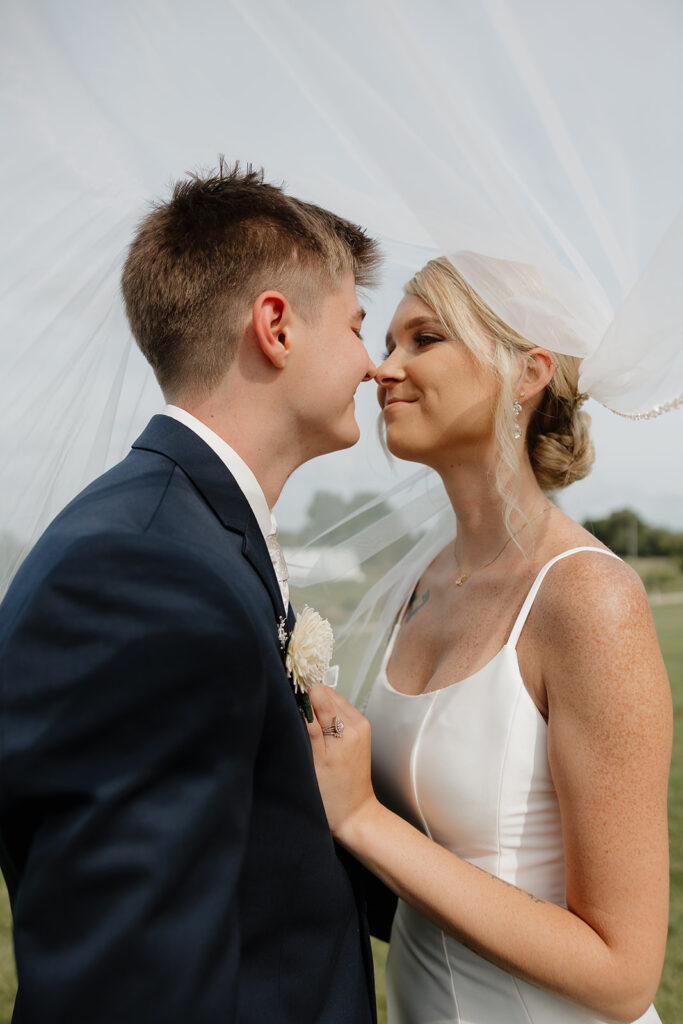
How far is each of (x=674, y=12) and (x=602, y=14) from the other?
149mm

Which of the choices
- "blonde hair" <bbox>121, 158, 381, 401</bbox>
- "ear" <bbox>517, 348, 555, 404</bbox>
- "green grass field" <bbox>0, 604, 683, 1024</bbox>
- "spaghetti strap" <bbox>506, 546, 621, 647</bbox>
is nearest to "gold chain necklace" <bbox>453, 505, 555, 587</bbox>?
"spaghetti strap" <bbox>506, 546, 621, 647</bbox>

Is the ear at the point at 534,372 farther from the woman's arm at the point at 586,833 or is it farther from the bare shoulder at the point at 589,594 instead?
the woman's arm at the point at 586,833

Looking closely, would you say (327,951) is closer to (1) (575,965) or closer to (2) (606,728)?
(1) (575,965)

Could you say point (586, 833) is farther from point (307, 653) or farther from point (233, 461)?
point (233, 461)

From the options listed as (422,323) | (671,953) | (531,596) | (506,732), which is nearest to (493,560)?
(531,596)

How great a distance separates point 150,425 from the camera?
1.99 m

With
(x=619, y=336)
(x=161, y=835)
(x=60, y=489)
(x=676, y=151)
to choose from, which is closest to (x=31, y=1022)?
(x=161, y=835)

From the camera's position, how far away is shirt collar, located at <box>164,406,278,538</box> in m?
2.01

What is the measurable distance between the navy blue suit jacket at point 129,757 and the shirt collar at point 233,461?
1.06 ft

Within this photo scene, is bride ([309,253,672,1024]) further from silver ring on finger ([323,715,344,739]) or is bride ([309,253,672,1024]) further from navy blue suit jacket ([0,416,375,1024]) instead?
navy blue suit jacket ([0,416,375,1024])

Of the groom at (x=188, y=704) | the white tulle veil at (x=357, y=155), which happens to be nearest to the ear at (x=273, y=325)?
the groom at (x=188, y=704)

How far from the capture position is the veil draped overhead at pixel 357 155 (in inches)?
72.1

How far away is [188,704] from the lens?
1420mm

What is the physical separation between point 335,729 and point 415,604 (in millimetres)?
1214
